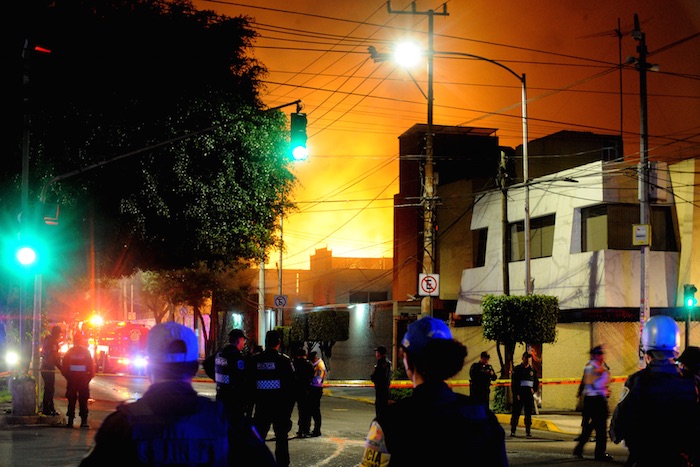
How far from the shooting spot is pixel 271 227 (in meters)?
30.7

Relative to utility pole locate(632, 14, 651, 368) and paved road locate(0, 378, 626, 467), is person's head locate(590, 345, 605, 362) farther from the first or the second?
utility pole locate(632, 14, 651, 368)

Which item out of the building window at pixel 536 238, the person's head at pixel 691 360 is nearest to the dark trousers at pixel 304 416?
the person's head at pixel 691 360

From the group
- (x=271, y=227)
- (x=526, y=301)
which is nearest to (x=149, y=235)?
(x=271, y=227)

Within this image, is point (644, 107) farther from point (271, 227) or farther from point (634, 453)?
point (634, 453)

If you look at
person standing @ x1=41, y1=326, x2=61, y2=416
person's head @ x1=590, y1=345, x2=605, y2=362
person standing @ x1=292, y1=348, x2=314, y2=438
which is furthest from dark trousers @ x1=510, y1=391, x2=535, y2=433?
person standing @ x1=41, y1=326, x2=61, y2=416

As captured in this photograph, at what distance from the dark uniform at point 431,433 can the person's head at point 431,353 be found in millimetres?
54

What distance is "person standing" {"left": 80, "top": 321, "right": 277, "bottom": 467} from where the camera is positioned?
3291mm

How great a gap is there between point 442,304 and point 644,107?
A: 18.5 meters

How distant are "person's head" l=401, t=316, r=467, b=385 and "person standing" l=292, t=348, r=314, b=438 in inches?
487

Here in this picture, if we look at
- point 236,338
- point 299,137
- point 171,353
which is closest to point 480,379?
point 299,137

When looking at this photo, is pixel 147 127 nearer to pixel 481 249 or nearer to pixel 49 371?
pixel 49 371

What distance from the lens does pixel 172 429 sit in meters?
3.33

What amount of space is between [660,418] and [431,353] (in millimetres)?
2466

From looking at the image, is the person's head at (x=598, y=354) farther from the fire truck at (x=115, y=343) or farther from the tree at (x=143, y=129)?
the fire truck at (x=115, y=343)
